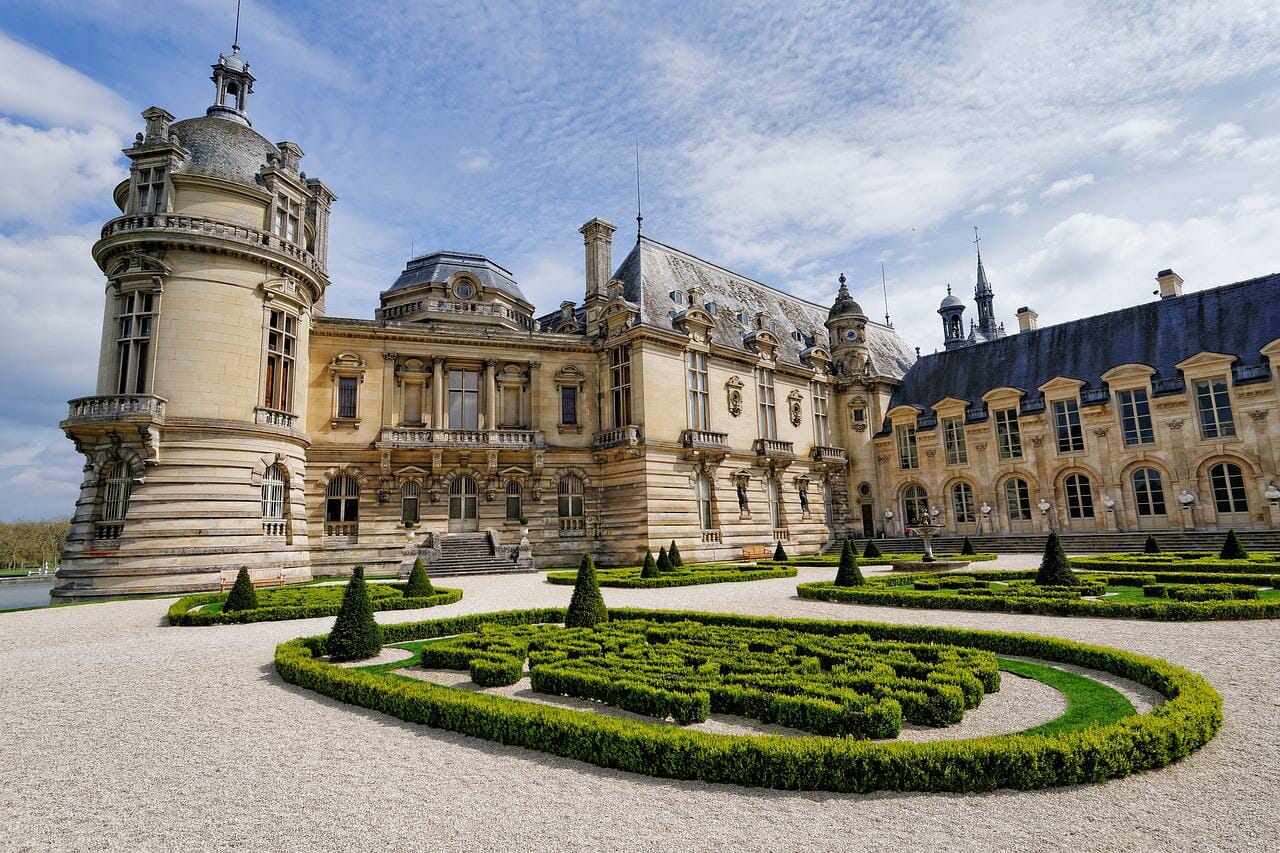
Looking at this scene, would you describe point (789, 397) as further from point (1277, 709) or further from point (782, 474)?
point (1277, 709)

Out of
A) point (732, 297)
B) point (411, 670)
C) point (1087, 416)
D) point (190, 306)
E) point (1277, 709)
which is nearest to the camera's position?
point (1277, 709)

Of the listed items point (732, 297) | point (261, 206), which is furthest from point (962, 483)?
point (261, 206)

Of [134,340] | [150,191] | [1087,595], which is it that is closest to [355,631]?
[1087,595]

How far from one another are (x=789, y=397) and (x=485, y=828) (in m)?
40.4

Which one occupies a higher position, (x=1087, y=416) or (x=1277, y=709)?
(x=1087, y=416)

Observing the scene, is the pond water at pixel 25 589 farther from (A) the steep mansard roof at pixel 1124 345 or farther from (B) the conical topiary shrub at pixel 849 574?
(A) the steep mansard roof at pixel 1124 345

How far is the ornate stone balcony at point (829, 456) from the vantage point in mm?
44562

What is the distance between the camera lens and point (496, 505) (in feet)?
114

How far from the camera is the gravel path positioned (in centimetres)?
523

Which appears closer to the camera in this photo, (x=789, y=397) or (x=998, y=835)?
(x=998, y=835)

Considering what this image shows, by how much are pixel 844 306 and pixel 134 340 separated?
40911mm

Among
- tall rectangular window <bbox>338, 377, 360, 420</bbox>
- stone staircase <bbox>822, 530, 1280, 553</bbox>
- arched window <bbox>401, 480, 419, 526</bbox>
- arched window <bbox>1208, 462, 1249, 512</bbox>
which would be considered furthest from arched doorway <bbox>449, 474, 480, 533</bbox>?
arched window <bbox>1208, 462, 1249, 512</bbox>

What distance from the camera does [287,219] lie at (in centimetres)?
3053

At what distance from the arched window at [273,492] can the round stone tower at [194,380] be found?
0.09 metres
